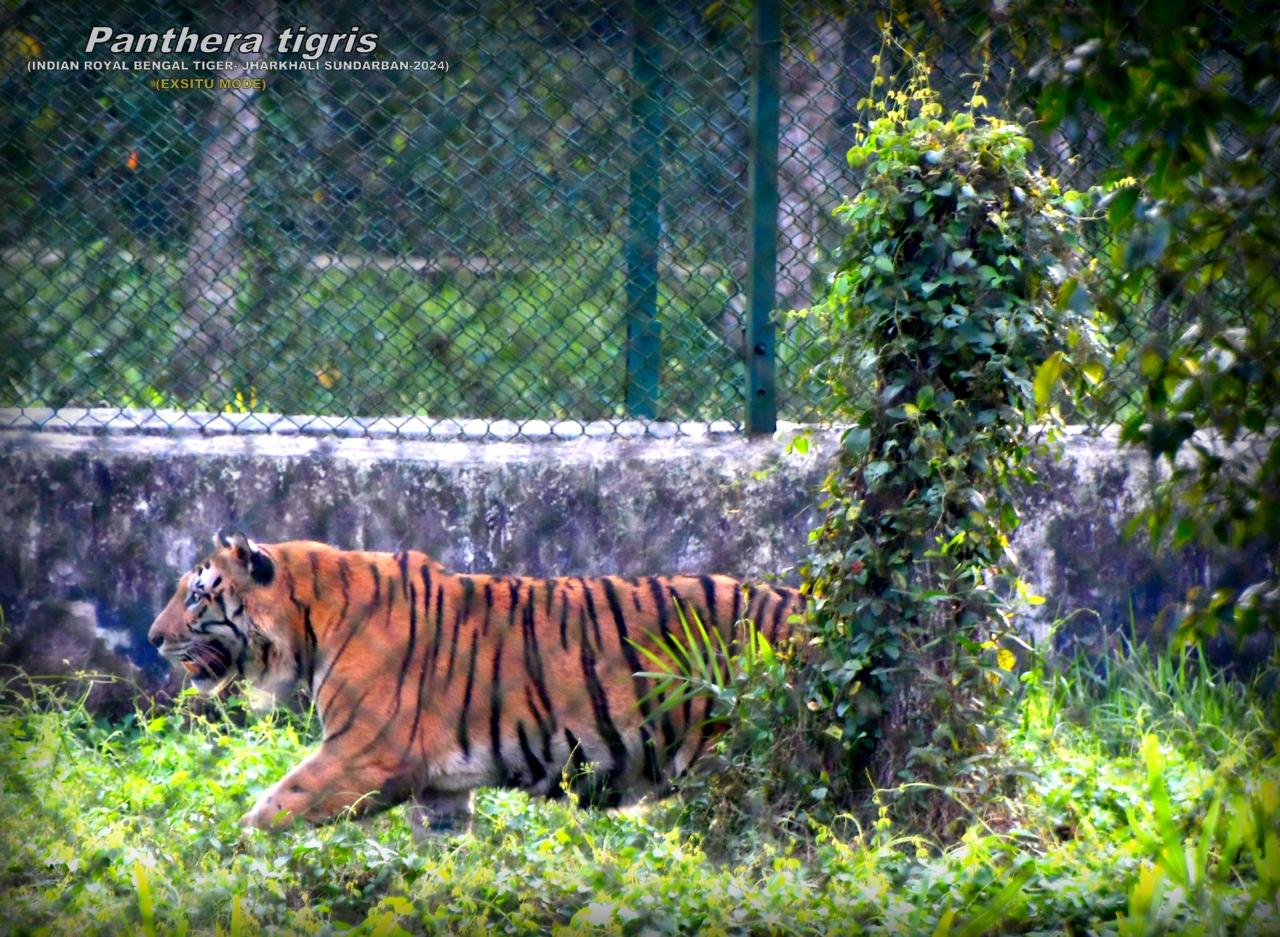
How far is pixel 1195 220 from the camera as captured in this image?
2.08 meters

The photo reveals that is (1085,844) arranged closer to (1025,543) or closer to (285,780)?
(1025,543)

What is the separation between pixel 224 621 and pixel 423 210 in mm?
1663

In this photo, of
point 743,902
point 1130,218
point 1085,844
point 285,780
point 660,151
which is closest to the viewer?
point 1130,218

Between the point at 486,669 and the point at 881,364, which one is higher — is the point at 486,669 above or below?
below

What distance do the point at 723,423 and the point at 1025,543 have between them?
3.93 feet

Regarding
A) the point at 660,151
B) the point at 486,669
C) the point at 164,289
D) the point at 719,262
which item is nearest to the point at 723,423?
the point at 719,262

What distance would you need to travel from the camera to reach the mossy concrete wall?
525 centimetres

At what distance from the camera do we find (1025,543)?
5.30 meters

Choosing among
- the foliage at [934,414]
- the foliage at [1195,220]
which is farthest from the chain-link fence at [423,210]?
the foliage at [1195,220]

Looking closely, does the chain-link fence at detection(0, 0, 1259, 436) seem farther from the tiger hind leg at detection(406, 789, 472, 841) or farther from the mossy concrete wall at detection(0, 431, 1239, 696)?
the tiger hind leg at detection(406, 789, 472, 841)

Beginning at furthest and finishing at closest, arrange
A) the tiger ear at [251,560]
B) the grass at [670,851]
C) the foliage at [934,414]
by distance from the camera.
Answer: the tiger ear at [251,560] → the foliage at [934,414] → the grass at [670,851]

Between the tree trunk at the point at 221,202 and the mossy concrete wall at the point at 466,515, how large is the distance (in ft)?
0.94

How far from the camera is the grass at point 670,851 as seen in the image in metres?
3.15

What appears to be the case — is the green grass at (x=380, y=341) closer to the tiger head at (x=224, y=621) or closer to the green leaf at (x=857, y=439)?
the tiger head at (x=224, y=621)
